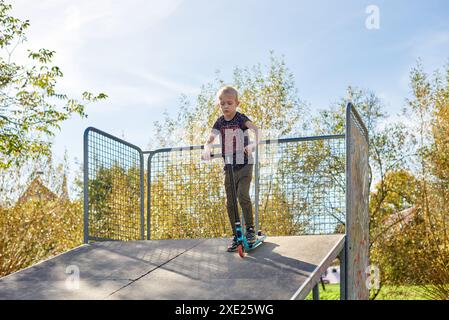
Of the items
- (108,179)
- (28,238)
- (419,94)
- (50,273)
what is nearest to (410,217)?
(419,94)

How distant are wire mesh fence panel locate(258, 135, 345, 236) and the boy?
1396mm

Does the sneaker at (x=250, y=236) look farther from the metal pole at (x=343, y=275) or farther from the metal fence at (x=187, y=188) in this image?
the metal fence at (x=187, y=188)

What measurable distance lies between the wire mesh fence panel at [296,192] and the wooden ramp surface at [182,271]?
1.08 metres

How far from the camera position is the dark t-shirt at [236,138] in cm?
567

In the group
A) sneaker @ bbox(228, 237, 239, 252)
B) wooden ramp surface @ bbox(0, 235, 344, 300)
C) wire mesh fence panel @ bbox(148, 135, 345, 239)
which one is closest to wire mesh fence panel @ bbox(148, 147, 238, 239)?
wire mesh fence panel @ bbox(148, 135, 345, 239)

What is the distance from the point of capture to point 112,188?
6.99m

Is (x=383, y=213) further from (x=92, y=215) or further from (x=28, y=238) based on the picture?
(x=92, y=215)

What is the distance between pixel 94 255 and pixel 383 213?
1543 cm

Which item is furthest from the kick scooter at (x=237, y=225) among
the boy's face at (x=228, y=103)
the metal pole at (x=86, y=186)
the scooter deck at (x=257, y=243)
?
the metal pole at (x=86, y=186)

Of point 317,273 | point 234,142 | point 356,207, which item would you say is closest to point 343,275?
point 317,273

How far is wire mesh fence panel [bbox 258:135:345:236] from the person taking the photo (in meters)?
6.94

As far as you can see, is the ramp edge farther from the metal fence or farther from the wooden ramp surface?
A: the metal fence

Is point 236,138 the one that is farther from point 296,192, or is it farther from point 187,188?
point 187,188
